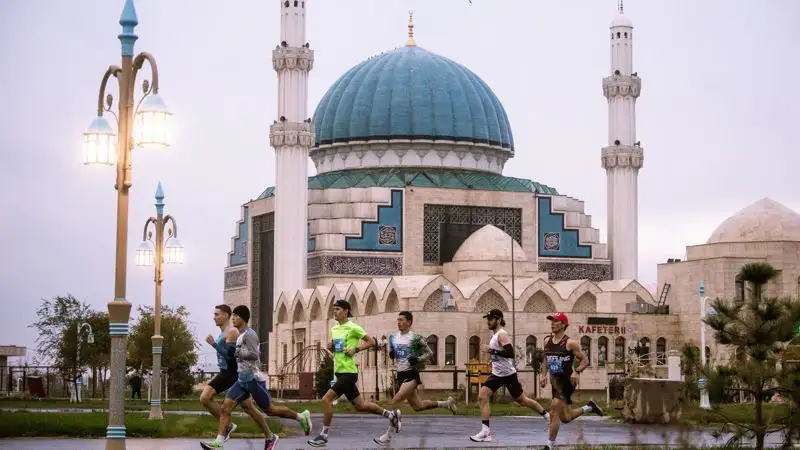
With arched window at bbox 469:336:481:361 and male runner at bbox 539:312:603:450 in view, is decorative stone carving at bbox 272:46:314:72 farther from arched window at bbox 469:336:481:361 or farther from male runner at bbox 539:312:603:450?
male runner at bbox 539:312:603:450

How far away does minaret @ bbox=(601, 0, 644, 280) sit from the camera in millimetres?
63781

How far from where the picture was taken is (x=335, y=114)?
68688 mm

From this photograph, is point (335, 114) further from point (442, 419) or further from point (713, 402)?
point (713, 402)

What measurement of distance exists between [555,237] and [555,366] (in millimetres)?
48757

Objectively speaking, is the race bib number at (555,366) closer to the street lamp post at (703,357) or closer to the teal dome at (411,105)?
the street lamp post at (703,357)

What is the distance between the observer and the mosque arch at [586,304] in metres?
57.3

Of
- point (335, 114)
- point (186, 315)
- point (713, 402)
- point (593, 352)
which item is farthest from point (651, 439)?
point (335, 114)

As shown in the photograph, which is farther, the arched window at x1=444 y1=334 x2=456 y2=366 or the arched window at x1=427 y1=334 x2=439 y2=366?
the arched window at x1=444 y1=334 x2=456 y2=366

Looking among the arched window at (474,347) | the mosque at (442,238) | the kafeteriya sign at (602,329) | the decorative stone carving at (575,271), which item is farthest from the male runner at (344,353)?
the decorative stone carving at (575,271)

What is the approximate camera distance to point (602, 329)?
177 feet

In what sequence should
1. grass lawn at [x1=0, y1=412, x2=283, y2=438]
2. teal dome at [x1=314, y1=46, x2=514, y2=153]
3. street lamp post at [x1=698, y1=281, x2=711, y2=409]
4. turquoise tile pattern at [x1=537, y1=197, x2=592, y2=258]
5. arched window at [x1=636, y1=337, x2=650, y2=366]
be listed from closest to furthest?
street lamp post at [x1=698, y1=281, x2=711, y2=409] → grass lawn at [x1=0, y1=412, x2=283, y2=438] → arched window at [x1=636, y1=337, x2=650, y2=366] → turquoise tile pattern at [x1=537, y1=197, x2=592, y2=258] → teal dome at [x1=314, y1=46, x2=514, y2=153]

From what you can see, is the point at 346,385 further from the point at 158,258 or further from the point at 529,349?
the point at 529,349

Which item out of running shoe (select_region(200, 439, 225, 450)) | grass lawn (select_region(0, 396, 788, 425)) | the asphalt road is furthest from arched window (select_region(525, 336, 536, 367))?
running shoe (select_region(200, 439, 225, 450))

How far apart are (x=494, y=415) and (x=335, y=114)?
39259 mm
